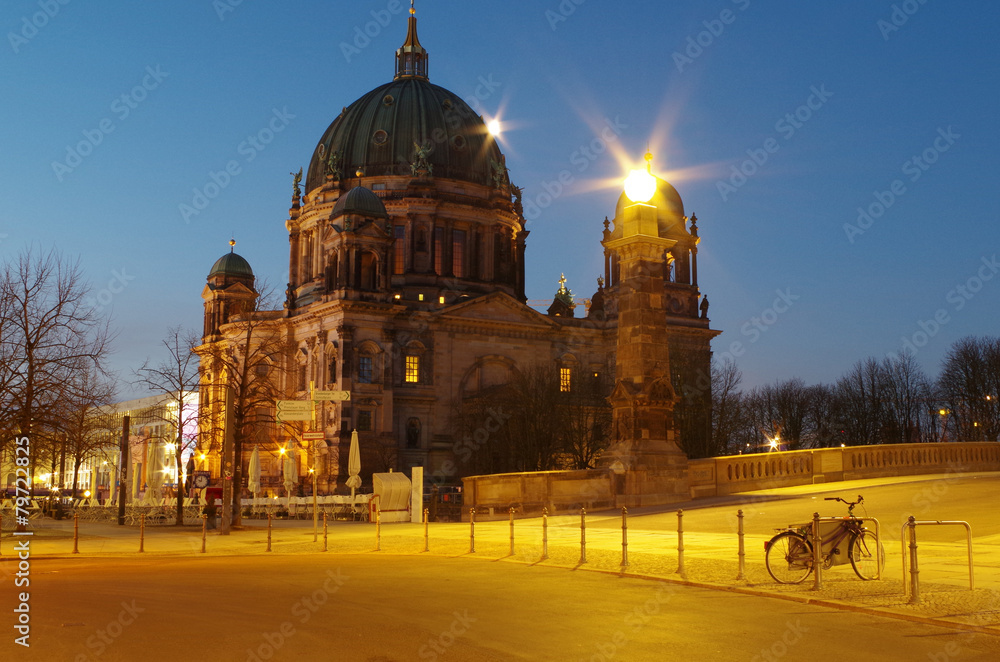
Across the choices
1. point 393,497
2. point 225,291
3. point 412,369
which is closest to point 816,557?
point 393,497

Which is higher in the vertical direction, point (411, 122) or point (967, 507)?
point (411, 122)

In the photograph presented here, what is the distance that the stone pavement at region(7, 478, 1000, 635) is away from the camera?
46.2 ft

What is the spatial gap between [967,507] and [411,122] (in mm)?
71374

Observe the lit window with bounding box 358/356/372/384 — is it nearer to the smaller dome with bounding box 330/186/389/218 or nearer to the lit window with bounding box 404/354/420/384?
the lit window with bounding box 404/354/420/384

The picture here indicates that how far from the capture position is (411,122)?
90688 mm

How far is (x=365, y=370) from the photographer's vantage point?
76.5 metres

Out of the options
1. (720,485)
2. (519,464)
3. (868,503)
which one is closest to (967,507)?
(868,503)

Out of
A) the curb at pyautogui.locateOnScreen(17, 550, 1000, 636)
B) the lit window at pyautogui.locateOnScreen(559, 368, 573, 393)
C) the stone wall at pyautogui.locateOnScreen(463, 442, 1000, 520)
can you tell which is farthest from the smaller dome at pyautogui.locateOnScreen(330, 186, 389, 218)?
the curb at pyautogui.locateOnScreen(17, 550, 1000, 636)

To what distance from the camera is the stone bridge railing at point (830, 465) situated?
34.1m

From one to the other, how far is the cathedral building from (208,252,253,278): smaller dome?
0.20 metres

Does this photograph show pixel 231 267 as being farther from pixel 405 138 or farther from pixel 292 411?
pixel 292 411

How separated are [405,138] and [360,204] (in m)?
12.1

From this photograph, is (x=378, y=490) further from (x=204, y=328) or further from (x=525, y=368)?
(x=204, y=328)

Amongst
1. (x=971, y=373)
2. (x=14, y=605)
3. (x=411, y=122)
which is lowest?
(x=14, y=605)
